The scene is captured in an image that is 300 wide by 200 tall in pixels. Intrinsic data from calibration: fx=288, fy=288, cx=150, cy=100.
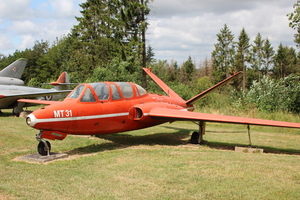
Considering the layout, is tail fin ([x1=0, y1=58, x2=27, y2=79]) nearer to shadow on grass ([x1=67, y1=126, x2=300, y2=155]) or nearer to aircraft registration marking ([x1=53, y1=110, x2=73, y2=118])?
shadow on grass ([x1=67, y1=126, x2=300, y2=155])

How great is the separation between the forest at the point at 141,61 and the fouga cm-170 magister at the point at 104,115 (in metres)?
4.02

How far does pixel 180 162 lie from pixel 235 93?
17.7 metres

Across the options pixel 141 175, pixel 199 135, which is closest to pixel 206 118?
pixel 199 135

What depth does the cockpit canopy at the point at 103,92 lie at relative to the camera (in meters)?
9.20

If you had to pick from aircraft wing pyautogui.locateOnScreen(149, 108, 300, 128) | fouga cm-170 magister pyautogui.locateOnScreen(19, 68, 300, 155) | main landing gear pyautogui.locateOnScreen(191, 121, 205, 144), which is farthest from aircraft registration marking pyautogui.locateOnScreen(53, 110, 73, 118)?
main landing gear pyautogui.locateOnScreen(191, 121, 205, 144)

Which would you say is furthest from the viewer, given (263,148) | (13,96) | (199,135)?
(13,96)

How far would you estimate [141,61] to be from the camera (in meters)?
32.5

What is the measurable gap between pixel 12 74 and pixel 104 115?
1607 cm

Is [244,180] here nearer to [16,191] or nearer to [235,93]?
[16,191]

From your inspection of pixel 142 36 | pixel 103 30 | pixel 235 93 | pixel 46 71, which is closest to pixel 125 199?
pixel 235 93

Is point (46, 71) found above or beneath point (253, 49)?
beneath

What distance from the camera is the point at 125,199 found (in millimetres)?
4867

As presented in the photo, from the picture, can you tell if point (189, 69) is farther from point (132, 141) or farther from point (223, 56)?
point (132, 141)

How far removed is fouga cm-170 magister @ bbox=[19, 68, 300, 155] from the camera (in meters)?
8.23
